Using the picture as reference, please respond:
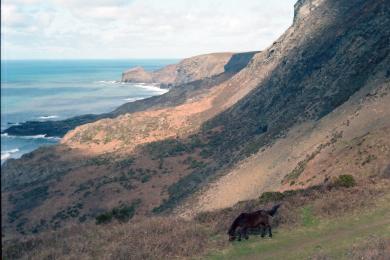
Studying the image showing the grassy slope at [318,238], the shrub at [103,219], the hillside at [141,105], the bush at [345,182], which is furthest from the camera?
the hillside at [141,105]

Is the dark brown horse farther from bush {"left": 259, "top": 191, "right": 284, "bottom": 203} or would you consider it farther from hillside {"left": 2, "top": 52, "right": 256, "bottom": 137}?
hillside {"left": 2, "top": 52, "right": 256, "bottom": 137}

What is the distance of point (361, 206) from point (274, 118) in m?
42.3

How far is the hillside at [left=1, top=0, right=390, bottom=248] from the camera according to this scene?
36.2 meters

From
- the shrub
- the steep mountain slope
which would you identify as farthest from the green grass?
the steep mountain slope

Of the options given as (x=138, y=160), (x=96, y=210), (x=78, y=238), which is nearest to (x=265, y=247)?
(x=78, y=238)

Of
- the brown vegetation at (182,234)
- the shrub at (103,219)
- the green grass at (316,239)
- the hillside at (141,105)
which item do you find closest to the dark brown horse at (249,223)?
the green grass at (316,239)

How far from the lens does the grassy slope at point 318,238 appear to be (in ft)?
48.0

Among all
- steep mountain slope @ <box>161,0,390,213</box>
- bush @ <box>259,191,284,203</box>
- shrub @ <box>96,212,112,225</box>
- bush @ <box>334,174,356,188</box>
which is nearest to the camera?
bush @ <box>334,174,356,188</box>

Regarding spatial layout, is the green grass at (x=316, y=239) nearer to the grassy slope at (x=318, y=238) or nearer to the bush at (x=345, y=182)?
the grassy slope at (x=318, y=238)

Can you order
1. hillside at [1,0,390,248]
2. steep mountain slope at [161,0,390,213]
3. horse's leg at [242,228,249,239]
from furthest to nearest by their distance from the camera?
steep mountain slope at [161,0,390,213] < hillside at [1,0,390,248] < horse's leg at [242,228,249,239]

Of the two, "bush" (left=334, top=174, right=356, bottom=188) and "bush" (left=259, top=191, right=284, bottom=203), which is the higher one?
"bush" (left=334, top=174, right=356, bottom=188)

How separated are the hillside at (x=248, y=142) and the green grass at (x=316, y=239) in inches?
144

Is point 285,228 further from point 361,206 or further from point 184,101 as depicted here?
point 184,101

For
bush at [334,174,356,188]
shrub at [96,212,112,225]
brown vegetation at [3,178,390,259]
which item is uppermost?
bush at [334,174,356,188]
